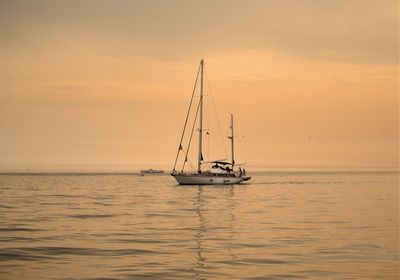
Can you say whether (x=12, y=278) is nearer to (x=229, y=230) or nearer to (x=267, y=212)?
(x=229, y=230)

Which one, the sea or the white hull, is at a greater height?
the white hull

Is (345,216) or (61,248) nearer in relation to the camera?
(61,248)

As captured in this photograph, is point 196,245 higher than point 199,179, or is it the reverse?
point 199,179

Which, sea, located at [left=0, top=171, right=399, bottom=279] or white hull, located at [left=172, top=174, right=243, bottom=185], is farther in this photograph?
white hull, located at [left=172, top=174, right=243, bottom=185]

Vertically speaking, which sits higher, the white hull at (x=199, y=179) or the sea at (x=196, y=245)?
the white hull at (x=199, y=179)

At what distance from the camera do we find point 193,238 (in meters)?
34.7

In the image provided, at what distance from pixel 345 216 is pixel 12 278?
3425cm

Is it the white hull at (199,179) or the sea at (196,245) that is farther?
the white hull at (199,179)

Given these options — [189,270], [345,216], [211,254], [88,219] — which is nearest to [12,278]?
[189,270]

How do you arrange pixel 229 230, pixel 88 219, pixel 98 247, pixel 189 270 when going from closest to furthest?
pixel 189 270, pixel 98 247, pixel 229 230, pixel 88 219

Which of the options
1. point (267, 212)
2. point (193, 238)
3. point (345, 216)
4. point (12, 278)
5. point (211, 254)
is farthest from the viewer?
point (267, 212)

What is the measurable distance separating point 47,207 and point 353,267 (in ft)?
130

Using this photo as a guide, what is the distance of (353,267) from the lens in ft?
83.8

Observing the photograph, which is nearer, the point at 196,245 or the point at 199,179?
the point at 196,245
